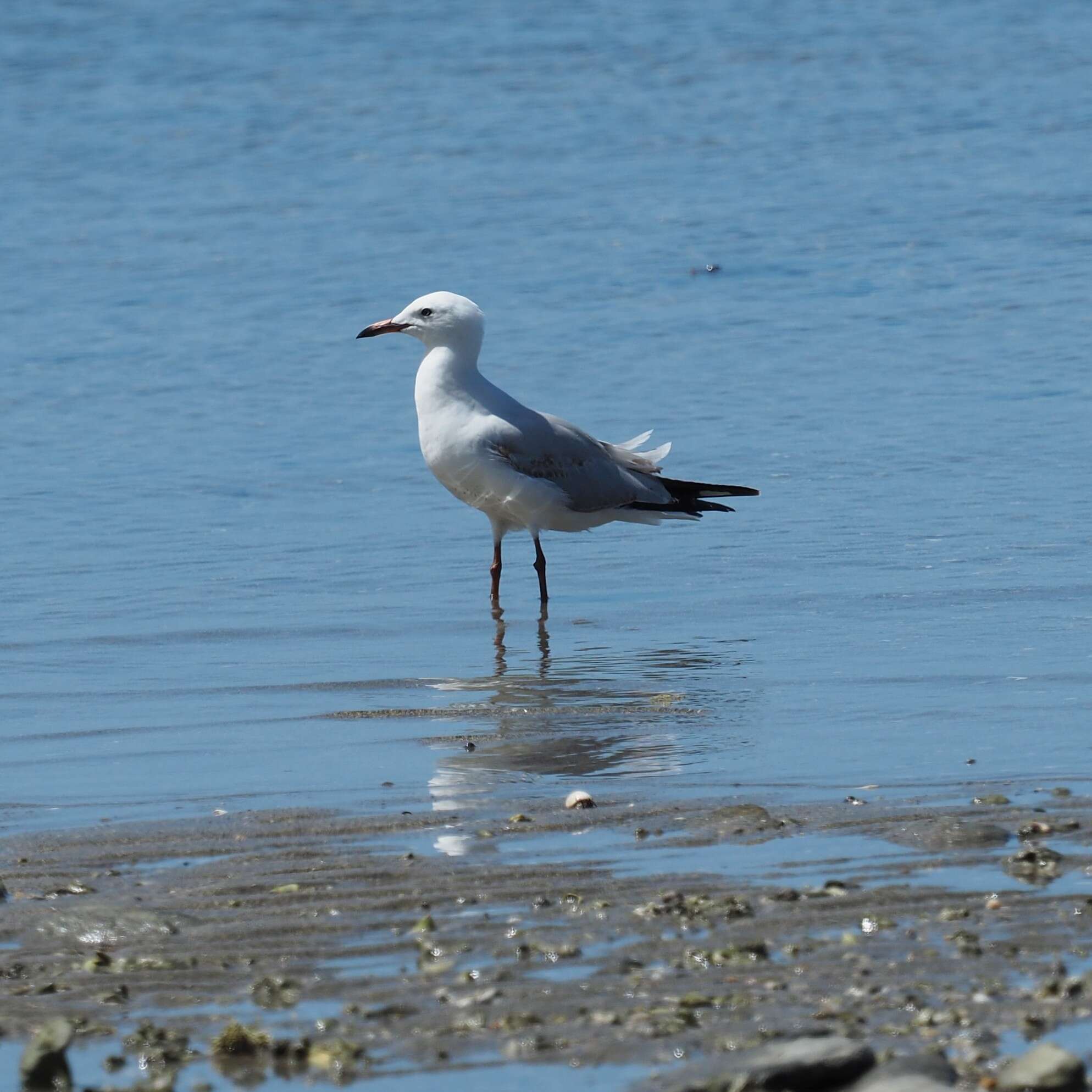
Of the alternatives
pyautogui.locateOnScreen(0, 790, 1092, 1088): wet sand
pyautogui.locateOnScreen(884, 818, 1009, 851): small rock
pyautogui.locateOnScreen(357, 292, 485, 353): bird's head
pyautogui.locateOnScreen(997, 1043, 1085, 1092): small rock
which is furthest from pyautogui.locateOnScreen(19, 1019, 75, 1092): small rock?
pyautogui.locateOnScreen(357, 292, 485, 353): bird's head

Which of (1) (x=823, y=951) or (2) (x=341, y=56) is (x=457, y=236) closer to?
(2) (x=341, y=56)

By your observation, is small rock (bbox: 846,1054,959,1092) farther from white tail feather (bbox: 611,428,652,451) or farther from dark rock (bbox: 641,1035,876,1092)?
white tail feather (bbox: 611,428,652,451)

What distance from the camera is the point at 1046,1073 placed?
3371mm

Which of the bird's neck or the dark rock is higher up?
the bird's neck

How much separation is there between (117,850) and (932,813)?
2006 mm

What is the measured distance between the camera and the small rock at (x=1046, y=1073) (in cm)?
337

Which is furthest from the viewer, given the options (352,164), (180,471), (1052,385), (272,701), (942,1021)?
(352,164)

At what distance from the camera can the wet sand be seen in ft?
12.1

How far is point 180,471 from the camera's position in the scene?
38.4 ft

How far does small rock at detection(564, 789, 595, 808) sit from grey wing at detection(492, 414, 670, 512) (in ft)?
12.3

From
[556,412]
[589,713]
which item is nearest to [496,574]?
[589,713]

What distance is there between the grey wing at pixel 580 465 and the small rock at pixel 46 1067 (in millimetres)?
5461

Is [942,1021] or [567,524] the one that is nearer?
[942,1021]

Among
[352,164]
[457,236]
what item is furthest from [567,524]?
[352,164]
